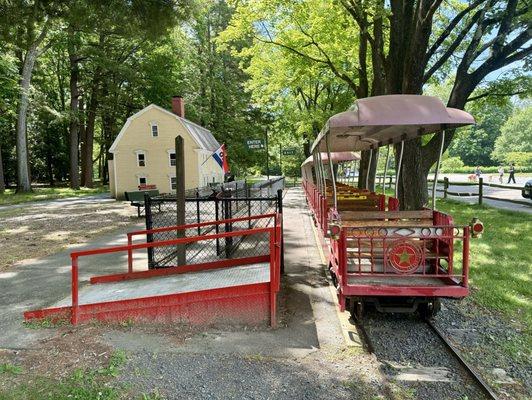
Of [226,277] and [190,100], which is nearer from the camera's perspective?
[226,277]

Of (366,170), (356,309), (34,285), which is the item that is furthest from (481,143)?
(34,285)

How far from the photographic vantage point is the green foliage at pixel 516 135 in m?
83.4

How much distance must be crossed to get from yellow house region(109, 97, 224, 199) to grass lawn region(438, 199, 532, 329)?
20627mm

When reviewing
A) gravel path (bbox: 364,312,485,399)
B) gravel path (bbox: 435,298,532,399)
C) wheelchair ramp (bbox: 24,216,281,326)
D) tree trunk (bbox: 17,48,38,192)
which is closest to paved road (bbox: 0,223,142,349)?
wheelchair ramp (bbox: 24,216,281,326)

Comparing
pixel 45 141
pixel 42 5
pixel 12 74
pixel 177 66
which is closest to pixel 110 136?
pixel 45 141

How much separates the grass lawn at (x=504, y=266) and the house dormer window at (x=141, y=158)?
910 inches

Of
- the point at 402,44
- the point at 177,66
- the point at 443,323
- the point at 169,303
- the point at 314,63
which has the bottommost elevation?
the point at 443,323

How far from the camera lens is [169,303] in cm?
518

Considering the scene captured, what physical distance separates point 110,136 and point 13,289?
128 ft

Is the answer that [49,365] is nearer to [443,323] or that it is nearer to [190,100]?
[443,323]

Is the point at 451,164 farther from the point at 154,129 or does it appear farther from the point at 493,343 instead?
the point at 493,343

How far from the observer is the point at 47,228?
1406 cm

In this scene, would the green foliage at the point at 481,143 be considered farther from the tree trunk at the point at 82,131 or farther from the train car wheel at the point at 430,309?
the train car wheel at the point at 430,309

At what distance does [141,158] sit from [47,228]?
16.9m
